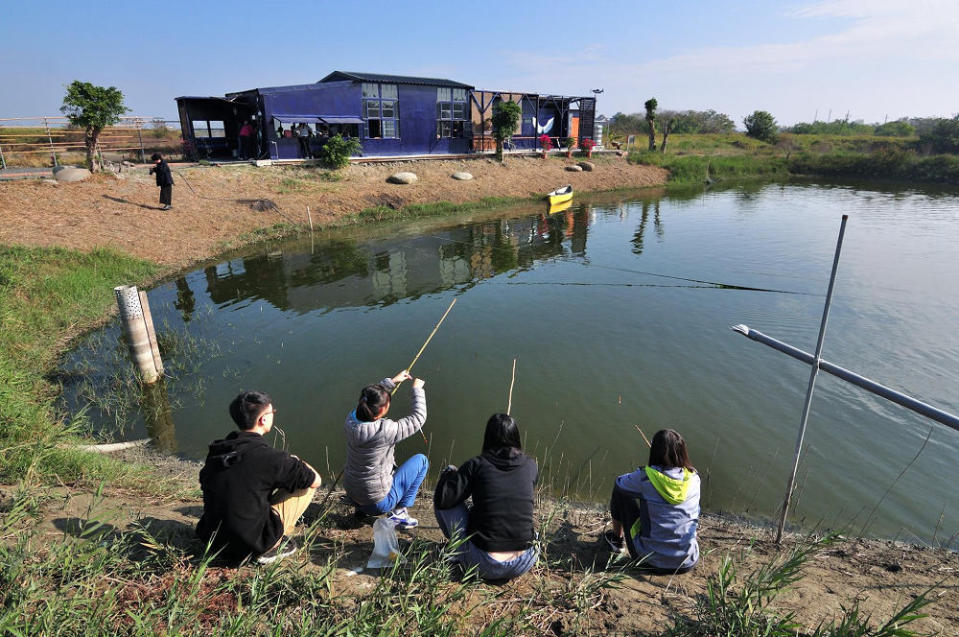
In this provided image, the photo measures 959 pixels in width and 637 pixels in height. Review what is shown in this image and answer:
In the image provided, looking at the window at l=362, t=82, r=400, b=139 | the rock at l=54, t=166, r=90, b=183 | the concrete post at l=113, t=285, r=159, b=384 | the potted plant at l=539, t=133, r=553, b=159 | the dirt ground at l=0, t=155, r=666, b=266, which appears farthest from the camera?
the potted plant at l=539, t=133, r=553, b=159

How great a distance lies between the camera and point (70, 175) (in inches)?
733

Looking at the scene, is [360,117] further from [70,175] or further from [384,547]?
[384,547]

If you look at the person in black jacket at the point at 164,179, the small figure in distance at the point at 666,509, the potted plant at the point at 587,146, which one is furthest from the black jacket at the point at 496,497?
the potted plant at the point at 587,146

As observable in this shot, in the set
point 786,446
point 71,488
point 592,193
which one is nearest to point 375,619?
point 71,488

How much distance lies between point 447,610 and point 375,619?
468 mm

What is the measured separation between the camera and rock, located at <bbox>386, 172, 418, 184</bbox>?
27750 mm

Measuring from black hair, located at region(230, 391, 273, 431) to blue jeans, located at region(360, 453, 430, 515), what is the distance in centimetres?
154

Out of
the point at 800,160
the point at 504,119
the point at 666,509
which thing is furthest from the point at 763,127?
the point at 666,509

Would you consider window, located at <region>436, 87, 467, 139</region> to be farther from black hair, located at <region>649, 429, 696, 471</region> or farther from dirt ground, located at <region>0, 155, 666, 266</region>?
black hair, located at <region>649, 429, 696, 471</region>

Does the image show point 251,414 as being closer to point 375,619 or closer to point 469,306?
point 375,619

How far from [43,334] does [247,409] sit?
924cm

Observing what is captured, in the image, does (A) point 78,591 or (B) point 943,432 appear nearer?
(A) point 78,591

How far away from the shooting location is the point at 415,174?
29.2 metres

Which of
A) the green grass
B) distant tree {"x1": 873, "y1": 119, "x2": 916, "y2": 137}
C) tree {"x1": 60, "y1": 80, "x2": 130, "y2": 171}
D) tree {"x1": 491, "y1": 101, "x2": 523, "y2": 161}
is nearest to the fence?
tree {"x1": 60, "y1": 80, "x2": 130, "y2": 171}
